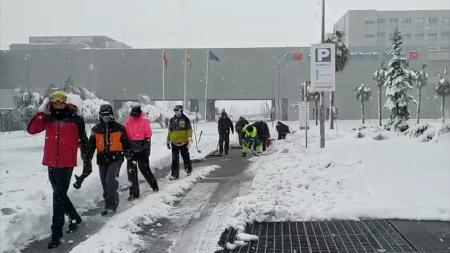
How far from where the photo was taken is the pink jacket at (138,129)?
33.6 ft

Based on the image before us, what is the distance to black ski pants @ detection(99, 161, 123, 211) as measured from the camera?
7926 millimetres

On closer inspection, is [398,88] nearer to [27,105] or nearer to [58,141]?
[27,105]

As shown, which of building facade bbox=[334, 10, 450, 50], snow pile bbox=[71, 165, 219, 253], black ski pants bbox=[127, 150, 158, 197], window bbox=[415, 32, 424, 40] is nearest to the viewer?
snow pile bbox=[71, 165, 219, 253]

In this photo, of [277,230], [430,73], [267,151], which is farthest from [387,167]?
[430,73]

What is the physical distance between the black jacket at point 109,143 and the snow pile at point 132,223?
887 millimetres

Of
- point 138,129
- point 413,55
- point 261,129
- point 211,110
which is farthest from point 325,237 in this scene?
point 413,55

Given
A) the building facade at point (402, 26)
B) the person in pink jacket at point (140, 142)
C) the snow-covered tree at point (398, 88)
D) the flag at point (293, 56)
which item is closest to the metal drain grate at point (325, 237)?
the person in pink jacket at point (140, 142)

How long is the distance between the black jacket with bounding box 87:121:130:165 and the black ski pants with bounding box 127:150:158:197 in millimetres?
1034

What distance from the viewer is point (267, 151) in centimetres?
2059

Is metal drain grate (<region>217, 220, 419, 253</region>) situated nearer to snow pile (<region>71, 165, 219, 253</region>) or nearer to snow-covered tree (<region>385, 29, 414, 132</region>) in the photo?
snow pile (<region>71, 165, 219, 253</region>)

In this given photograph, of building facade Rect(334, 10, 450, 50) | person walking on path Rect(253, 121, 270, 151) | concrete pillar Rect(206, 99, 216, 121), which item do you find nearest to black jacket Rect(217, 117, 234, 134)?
person walking on path Rect(253, 121, 270, 151)

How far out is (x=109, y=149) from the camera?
319 inches

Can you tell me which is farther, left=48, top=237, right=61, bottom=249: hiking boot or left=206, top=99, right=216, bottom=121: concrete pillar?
left=206, top=99, right=216, bottom=121: concrete pillar

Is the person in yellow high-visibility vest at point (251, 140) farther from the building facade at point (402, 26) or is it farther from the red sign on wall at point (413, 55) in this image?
the building facade at point (402, 26)
